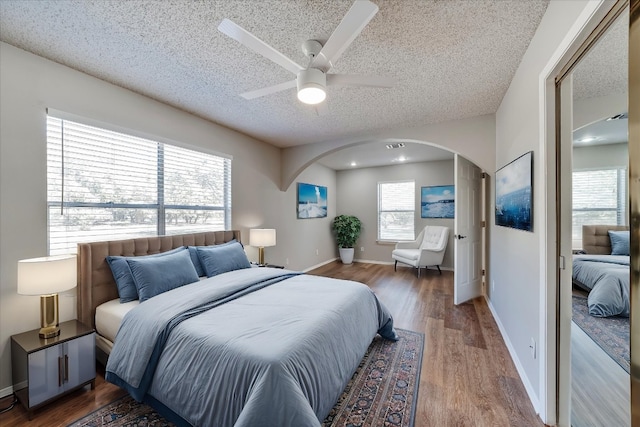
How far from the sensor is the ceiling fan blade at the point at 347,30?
1.19m

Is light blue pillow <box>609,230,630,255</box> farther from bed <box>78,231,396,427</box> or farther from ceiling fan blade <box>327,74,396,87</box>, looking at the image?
ceiling fan blade <box>327,74,396,87</box>

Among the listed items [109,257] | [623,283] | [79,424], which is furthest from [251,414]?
[623,283]

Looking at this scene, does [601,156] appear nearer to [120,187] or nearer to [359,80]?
[359,80]

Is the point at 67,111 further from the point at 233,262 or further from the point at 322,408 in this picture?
the point at 322,408

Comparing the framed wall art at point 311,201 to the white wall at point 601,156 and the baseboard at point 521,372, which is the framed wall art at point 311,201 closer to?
the baseboard at point 521,372

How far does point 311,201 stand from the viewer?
5840mm

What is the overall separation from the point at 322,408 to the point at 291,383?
424mm

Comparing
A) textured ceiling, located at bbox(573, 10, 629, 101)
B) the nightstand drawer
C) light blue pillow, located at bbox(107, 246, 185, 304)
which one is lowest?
the nightstand drawer

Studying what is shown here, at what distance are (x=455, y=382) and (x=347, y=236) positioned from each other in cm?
463

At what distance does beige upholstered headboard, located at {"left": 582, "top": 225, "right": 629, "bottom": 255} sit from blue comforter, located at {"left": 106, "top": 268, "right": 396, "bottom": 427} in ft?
13.5

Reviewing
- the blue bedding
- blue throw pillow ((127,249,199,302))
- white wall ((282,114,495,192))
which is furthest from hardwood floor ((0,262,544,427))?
white wall ((282,114,495,192))

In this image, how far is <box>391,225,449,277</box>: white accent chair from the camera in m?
5.12

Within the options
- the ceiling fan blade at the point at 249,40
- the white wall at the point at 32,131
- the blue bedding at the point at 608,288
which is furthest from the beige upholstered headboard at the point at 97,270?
the blue bedding at the point at 608,288

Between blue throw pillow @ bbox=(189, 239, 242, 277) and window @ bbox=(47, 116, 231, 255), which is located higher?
window @ bbox=(47, 116, 231, 255)
